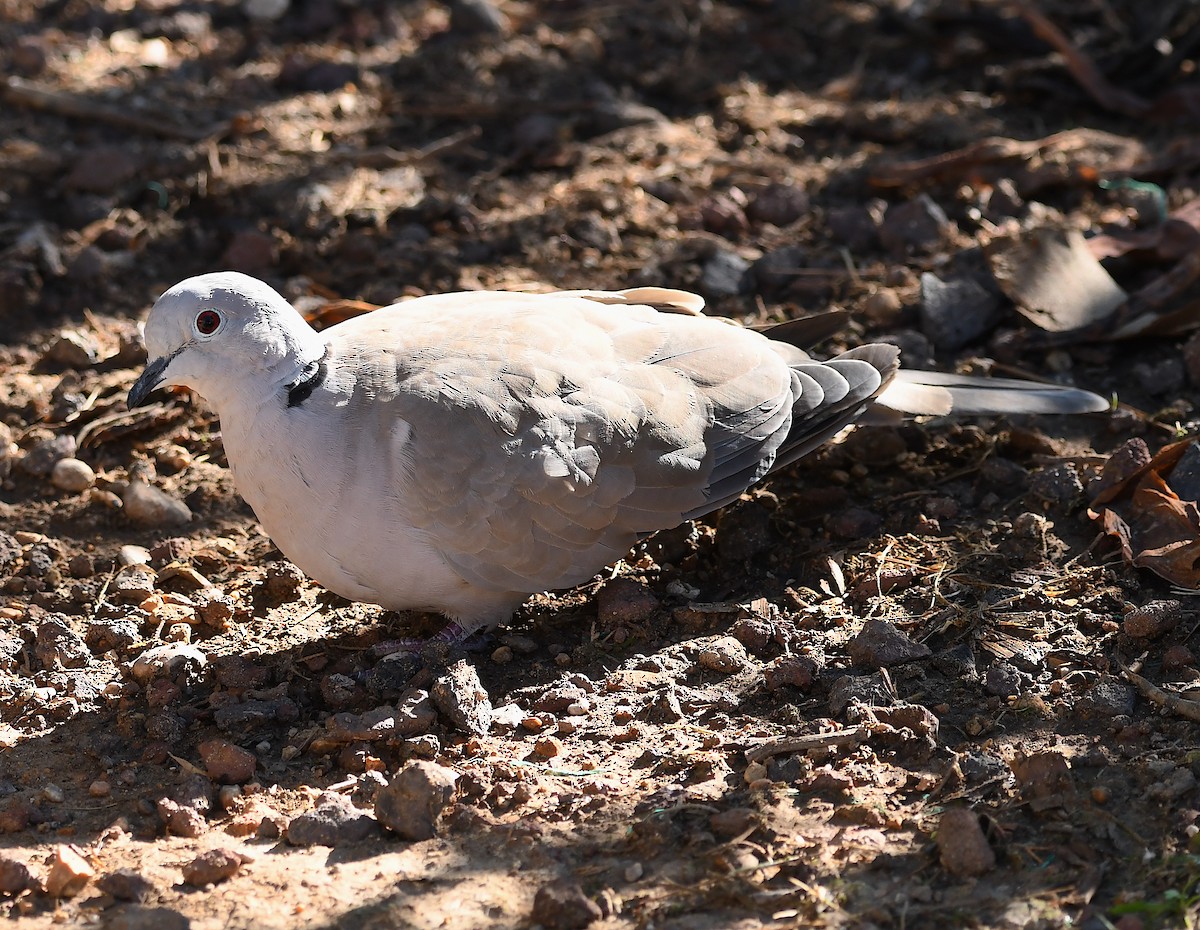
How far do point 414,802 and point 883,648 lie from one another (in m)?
1.30

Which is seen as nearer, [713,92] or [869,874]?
[869,874]

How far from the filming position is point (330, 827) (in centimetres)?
320

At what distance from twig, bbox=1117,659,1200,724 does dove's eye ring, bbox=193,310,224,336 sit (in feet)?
8.17

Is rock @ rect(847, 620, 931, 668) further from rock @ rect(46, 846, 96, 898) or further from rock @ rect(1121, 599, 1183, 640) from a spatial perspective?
rock @ rect(46, 846, 96, 898)

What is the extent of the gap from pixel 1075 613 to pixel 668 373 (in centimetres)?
130

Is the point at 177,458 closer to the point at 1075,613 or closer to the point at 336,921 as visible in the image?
the point at 336,921

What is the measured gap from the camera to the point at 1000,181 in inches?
232

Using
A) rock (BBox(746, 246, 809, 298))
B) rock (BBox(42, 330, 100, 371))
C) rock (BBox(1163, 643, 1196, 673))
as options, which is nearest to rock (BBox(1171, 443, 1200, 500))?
rock (BBox(1163, 643, 1196, 673))

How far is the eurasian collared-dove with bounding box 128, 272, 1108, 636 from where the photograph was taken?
3.67 m

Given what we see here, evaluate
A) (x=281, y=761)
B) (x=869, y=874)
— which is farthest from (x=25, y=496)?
(x=869, y=874)

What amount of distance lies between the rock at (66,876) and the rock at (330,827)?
0.44 metres

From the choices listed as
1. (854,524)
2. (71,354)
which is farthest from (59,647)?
(854,524)

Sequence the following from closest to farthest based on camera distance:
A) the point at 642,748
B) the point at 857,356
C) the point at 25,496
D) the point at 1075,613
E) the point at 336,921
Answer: the point at 336,921, the point at 642,748, the point at 1075,613, the point at 857,356, the point at 25,496

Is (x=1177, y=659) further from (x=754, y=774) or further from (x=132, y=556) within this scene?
(x=132, y=556)
